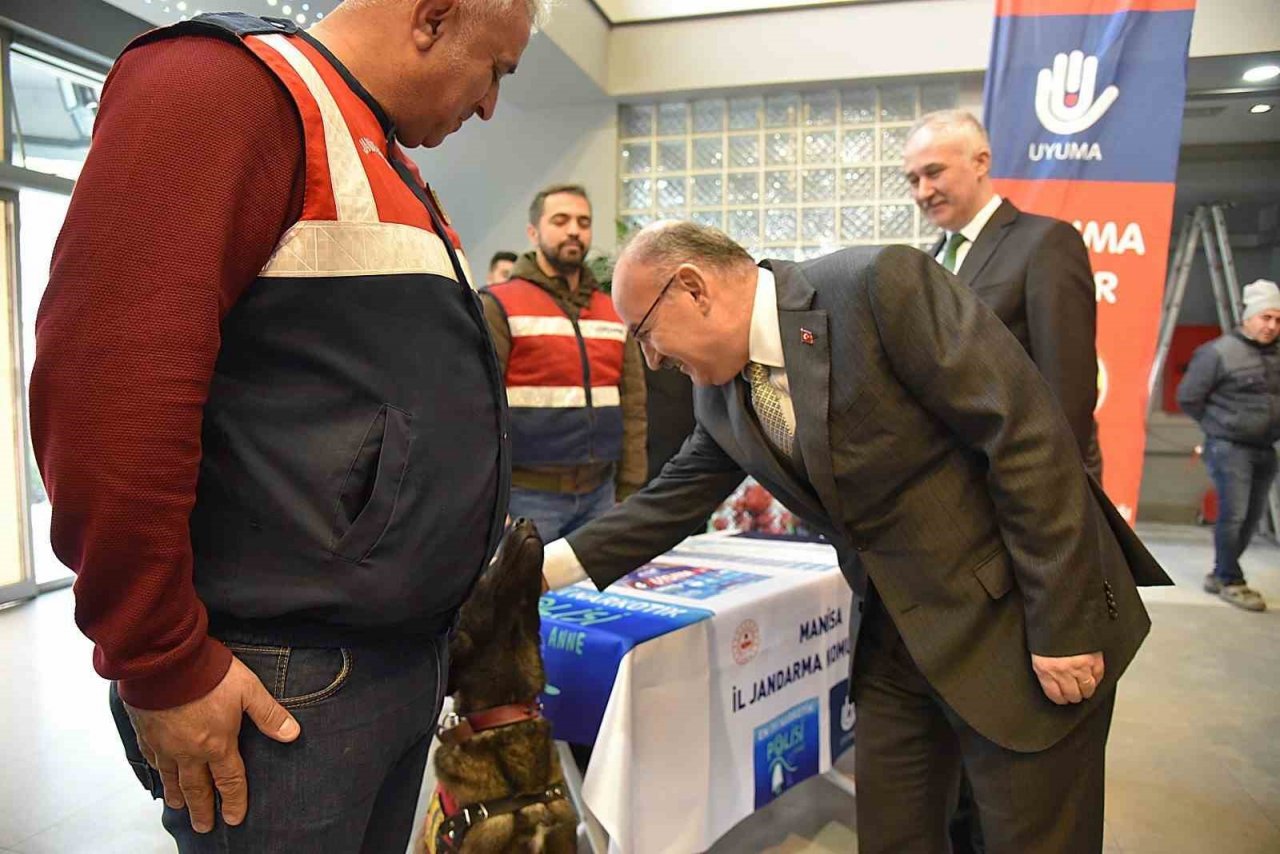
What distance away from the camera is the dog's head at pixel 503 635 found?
142cm

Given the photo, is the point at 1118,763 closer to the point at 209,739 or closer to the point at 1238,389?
the point at 209,739

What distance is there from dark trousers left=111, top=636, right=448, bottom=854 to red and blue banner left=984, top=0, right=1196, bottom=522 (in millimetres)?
3639

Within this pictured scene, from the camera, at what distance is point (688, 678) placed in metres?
1.94

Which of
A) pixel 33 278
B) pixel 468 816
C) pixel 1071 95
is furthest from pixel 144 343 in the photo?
pixel 33 278

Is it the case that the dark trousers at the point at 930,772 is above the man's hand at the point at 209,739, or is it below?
below

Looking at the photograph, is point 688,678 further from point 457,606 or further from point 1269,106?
point 1269,106

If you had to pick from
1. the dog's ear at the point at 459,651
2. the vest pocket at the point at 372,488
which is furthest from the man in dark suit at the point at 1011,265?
the vest pocket at the point at 372,488

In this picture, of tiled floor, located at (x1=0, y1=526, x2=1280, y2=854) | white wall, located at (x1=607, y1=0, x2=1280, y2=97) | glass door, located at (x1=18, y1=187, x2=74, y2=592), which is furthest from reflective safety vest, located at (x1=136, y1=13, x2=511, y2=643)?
white wall, located at (x1=607, y1=0, x2=1280, y2=97)

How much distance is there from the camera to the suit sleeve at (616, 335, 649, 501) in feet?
10.4

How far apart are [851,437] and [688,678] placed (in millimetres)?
834

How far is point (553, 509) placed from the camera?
291cm

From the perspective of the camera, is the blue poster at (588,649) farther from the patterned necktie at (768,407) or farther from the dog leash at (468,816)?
the patterned necktie at (768,407)

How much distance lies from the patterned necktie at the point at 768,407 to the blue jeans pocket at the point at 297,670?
808 millimetres

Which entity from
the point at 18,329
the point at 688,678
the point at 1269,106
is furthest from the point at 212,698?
the point at 1269,106
